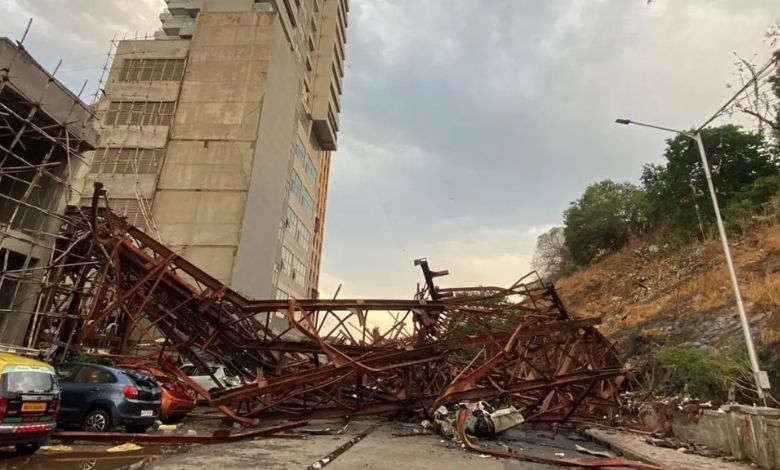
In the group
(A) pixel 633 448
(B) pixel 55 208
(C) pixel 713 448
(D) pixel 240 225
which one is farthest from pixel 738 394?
(D) pixel 240 225

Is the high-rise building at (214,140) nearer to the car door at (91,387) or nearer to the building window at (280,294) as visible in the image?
the building window at (280,294)

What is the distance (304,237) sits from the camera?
51.2 m

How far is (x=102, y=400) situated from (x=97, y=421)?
41 centimetres

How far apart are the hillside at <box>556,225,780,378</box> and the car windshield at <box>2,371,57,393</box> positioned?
56.9 ft

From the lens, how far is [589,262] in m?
46.7

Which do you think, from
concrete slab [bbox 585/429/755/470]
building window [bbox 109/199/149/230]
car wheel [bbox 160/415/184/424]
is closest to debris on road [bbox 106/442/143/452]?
car wheel [bbox 160/415/184/424]

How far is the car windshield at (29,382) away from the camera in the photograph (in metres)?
6.65

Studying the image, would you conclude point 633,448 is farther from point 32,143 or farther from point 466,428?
point 32,143

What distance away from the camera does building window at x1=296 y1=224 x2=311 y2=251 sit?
49094 mm

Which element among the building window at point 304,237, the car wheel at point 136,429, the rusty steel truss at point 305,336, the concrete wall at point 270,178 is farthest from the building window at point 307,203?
the car wheel at point 136,429

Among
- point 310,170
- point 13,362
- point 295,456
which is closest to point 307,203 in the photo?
point 310,170

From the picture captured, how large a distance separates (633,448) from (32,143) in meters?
19.1

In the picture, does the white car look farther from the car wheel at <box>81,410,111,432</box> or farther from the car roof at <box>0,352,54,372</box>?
the car roof at <box>0,352,54,372</box>

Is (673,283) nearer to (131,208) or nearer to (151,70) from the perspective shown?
(131,208)
